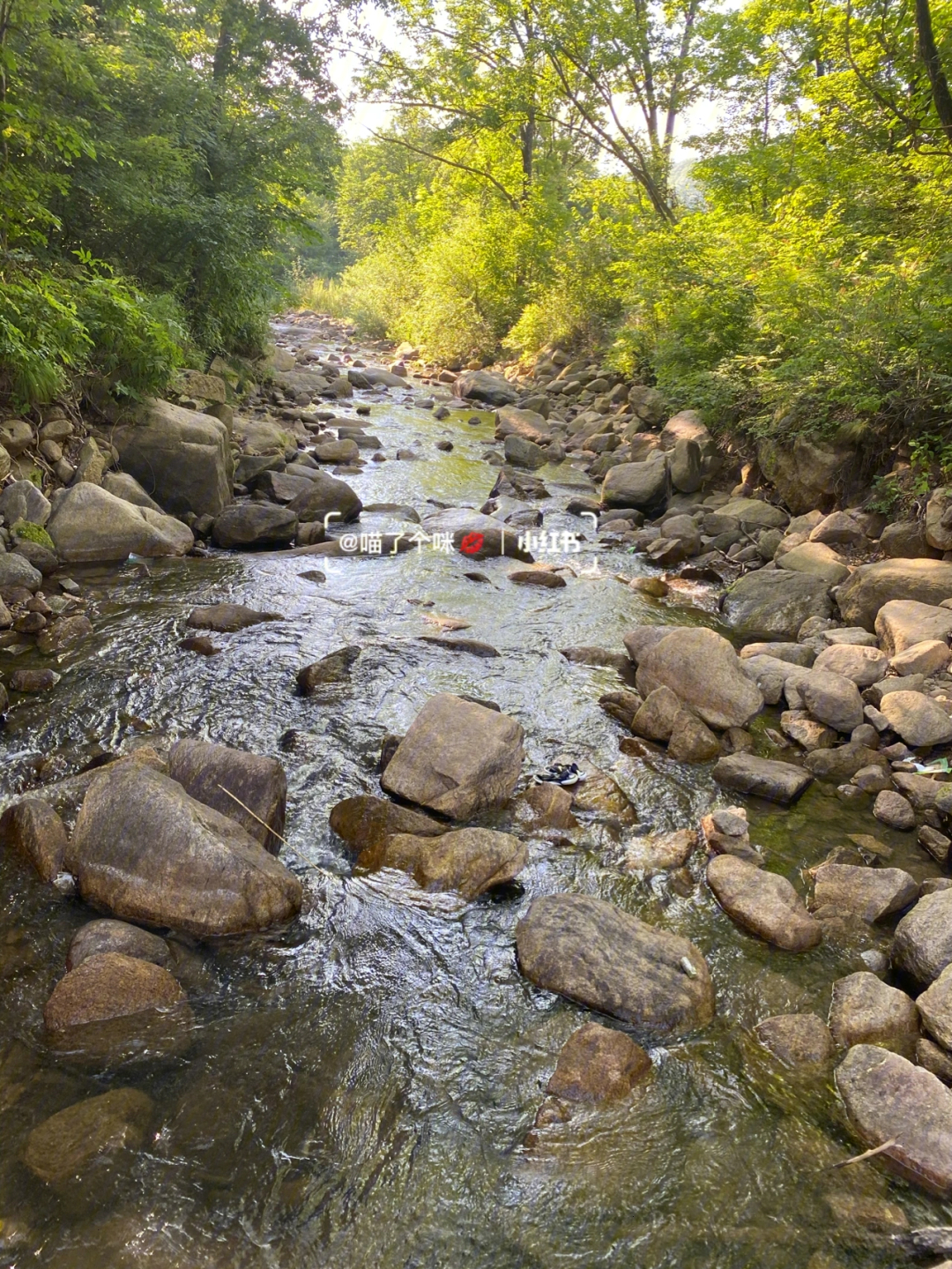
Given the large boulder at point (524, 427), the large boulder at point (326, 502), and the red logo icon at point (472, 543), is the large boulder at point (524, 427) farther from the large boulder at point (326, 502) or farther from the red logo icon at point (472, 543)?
the red logo icon at point (472, 543)

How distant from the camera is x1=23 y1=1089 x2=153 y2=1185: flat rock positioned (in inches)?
103

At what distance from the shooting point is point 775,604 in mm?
8094

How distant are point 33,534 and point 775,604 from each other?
7.54 metres

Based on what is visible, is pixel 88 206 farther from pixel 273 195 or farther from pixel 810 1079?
pixel 810 1079

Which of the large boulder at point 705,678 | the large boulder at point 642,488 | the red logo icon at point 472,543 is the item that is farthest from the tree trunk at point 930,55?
the red logo icon at point 472,543

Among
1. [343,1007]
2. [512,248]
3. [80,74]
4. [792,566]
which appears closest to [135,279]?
[80,74]

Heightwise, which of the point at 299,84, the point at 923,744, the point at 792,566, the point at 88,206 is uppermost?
the point at 299,84

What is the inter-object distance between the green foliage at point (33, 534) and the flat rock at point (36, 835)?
414 cm

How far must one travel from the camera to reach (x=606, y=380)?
1884 cm

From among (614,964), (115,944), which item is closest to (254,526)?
(115,944)

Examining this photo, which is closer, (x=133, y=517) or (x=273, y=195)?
(x=133, y=517)

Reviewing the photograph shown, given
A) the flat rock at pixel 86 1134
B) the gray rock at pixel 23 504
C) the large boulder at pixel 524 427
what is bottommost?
the flat rock at pixel 86 1134

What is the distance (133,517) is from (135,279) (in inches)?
183

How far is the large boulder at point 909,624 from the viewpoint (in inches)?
256
